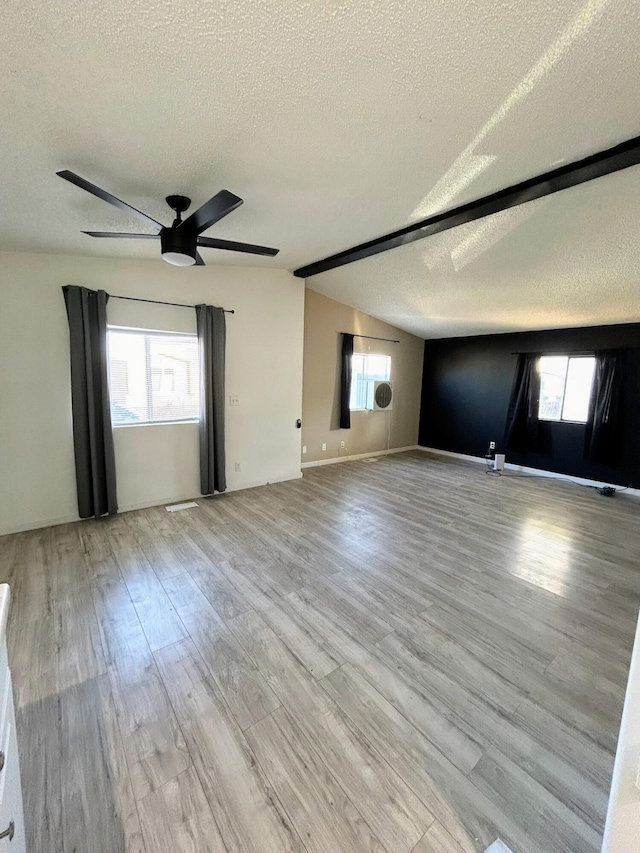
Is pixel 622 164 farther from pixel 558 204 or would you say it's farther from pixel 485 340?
pixel 485 340

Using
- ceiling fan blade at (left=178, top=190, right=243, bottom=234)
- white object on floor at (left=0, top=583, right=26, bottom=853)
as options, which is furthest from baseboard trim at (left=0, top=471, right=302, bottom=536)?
white object on floor at (left=0, top=583, right=26, bottom=853)

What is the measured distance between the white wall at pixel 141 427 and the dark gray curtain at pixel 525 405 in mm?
3634

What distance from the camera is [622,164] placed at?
194 centimetres

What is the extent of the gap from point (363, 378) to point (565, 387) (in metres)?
3.16

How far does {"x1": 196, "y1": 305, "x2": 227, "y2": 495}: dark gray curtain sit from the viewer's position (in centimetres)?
375

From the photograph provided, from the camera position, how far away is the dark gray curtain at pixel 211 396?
375 centimetres

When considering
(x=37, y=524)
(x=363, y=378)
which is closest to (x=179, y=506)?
(x=37, y=524)

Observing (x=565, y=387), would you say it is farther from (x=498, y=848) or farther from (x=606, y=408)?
(x=498, y=848)

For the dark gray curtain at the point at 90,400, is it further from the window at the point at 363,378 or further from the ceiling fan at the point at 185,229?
the window at the point at 363,378

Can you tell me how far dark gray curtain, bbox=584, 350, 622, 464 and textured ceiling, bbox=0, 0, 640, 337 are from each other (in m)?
2.22

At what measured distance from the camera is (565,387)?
5188 millimetres

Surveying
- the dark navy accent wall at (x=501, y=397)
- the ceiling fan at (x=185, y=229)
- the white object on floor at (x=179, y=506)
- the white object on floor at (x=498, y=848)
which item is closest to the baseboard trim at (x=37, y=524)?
the white object on floor at (x=179, y=506)

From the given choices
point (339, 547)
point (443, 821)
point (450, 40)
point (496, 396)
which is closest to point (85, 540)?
point (339, 547)

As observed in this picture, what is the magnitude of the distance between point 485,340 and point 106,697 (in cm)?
664
